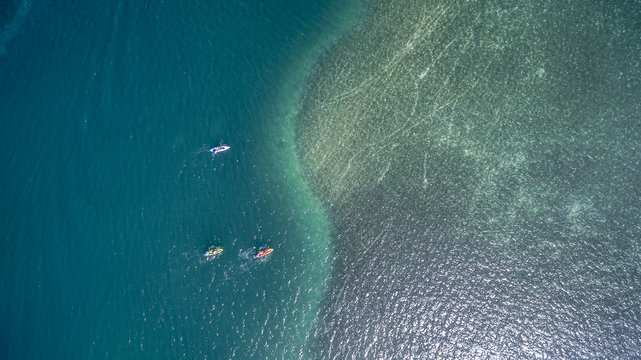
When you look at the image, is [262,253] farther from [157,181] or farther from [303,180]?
[157,181]

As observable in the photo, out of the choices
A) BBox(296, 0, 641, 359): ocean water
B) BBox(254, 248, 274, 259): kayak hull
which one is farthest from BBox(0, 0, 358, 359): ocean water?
BBox(296, 0, 641, 359): ocean water

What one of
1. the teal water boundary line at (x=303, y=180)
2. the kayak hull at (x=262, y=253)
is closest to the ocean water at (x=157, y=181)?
the teal water boundary line at (x=303, y=180)

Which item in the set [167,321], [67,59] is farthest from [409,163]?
[67,59]

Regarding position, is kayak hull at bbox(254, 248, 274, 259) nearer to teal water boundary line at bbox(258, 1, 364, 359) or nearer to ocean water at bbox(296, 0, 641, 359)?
teal water boundary line at bbox(258, 1, 364, 359)

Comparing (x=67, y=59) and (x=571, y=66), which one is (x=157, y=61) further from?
(x=571, y=66)

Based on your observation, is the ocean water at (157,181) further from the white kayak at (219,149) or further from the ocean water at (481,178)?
the ocean water at (481,178)
